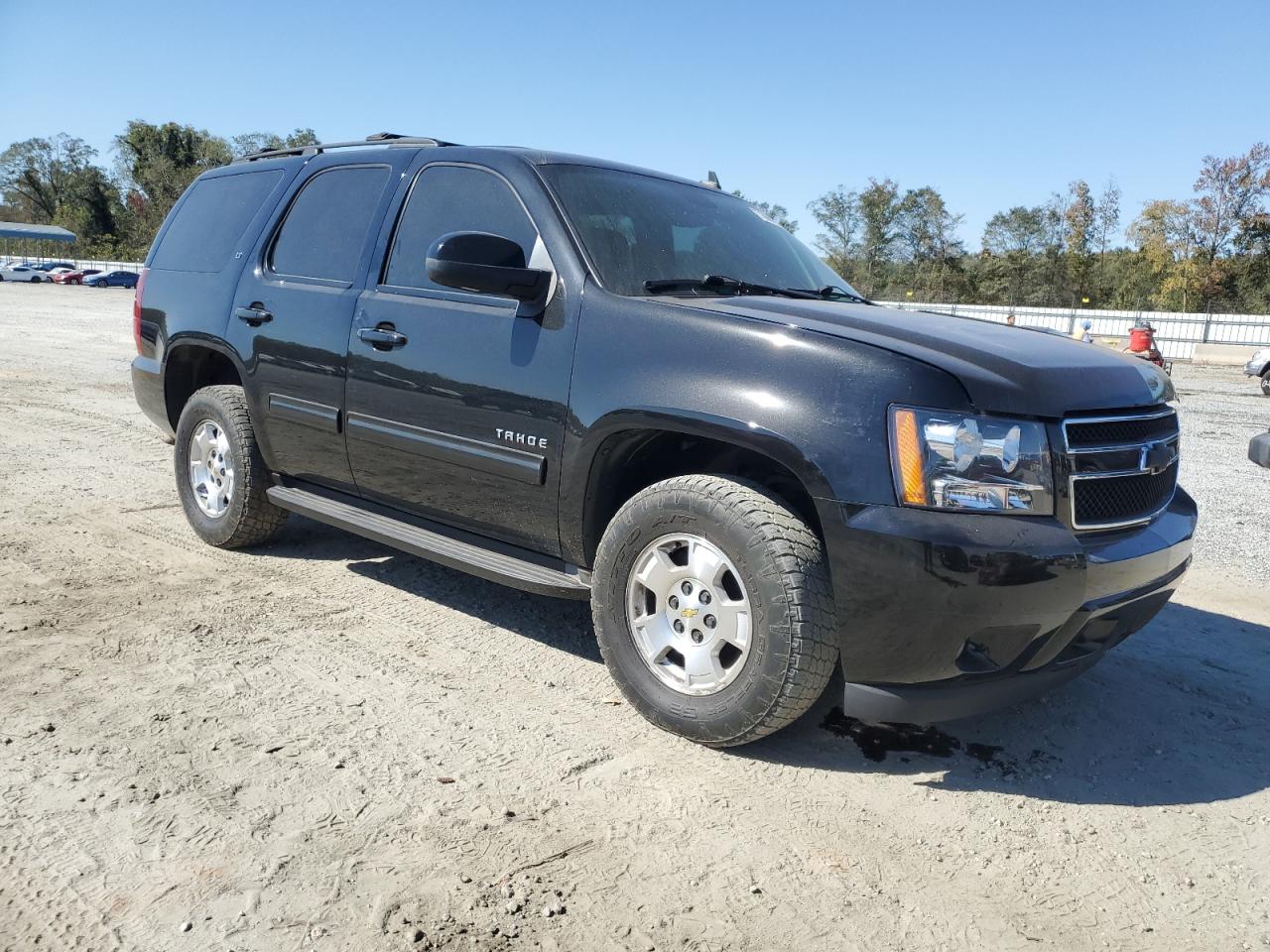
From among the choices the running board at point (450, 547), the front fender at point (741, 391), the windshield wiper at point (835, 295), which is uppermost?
the windshield wiper at point (835, 295)

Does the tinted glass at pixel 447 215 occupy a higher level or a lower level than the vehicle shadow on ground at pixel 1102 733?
higher

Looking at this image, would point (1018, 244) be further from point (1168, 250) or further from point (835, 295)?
point (835, 295)

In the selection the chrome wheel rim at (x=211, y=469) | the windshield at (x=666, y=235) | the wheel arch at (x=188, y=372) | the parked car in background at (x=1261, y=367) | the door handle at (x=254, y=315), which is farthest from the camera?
the parked car in background at (x=1261, y=367)

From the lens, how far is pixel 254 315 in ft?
15.0

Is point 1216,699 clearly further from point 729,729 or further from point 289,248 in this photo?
point 289,248

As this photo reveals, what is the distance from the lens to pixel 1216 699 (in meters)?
3.62

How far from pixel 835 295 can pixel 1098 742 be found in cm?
201

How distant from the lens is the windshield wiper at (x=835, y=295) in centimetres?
401

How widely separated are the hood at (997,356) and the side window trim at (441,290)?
2.52ft

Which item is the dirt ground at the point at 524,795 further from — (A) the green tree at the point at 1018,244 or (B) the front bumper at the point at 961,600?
(A) the green tree at the point at 1018,244

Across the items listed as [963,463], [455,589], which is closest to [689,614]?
[963,463]

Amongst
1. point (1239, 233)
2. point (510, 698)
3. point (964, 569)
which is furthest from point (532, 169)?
point (1239, 233)

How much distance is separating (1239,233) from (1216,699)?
5405 cm

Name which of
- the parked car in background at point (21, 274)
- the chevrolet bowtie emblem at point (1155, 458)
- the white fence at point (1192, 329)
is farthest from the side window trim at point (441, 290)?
the parked car in background at point (21, 274)
